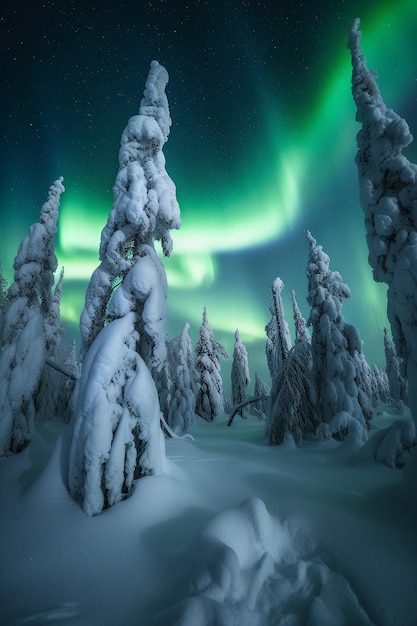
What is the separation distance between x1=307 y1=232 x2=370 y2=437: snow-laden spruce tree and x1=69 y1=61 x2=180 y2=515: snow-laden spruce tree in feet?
29.8

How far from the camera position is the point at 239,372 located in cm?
3462

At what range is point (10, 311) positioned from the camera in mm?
8992

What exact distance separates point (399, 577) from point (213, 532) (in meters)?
1.85

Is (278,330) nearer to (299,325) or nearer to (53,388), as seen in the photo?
(53,388)

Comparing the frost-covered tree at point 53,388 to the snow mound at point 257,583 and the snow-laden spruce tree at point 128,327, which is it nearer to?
the snow-laden spruce tree at point 128,327

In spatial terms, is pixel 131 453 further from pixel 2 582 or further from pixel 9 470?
pixel 9 470

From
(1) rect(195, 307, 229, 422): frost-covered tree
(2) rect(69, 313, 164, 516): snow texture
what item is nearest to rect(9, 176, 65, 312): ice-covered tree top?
(2) rect(69, 313, 164, 516): snow texture

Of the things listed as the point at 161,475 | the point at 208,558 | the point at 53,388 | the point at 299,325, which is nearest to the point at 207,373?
the point at 299,325

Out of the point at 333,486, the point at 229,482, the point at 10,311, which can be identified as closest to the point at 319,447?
the point at 333,486

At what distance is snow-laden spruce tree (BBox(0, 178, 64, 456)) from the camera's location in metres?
8.09

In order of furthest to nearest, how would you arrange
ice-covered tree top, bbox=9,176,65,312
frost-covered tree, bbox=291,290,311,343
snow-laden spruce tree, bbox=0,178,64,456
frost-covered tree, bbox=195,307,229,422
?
frost-covered tree, bbox=291,290,311,343
frost-covered tree, bbox=195,307,229,422
ice-covered tree top, bbox=9,176,65,312
snow-laden spruce tree, bbox=0,178,64,456

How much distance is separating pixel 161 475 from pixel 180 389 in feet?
49.8

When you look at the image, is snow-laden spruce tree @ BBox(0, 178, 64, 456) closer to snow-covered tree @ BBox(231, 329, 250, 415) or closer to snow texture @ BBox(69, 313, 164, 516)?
snow texture @ BBox(69, 313, 164, 516)

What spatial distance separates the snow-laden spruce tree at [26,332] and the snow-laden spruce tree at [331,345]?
11.5 m
